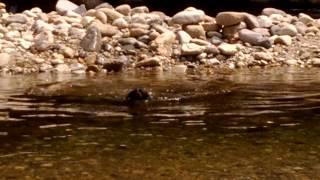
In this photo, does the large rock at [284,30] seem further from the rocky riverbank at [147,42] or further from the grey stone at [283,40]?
the grey stone at [283,40]

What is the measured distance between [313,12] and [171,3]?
20.7 feet

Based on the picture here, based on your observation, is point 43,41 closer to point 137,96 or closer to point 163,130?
point 137,96

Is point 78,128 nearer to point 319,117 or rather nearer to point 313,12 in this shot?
point 319,117

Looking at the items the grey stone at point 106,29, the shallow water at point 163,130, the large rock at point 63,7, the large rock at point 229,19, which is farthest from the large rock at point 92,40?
the large rock at point 63,7

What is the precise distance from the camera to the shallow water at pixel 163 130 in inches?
239

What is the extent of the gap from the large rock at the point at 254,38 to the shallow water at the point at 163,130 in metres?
3.76

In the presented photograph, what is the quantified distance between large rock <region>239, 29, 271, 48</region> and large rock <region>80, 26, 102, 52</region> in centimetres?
311

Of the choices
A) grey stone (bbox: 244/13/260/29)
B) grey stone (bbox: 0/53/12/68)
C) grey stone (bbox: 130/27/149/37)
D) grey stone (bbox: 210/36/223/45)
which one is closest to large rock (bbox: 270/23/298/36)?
grey stone (bbox: 244/13/260/29)

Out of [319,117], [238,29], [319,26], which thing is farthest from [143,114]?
[319,26]

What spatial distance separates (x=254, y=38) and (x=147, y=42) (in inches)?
90.9

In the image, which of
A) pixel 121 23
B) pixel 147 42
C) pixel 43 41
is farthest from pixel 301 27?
pixel 43 41

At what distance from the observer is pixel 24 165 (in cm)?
620

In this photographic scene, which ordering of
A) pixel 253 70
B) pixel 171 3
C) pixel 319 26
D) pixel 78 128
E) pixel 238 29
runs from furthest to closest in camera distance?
pixel 171 3, pixel 319 26, pixel 238 29, pixel 253 70, pixel 78 128

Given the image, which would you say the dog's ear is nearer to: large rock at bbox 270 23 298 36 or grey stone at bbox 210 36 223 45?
grey stone at bbox 210 36 223 45
